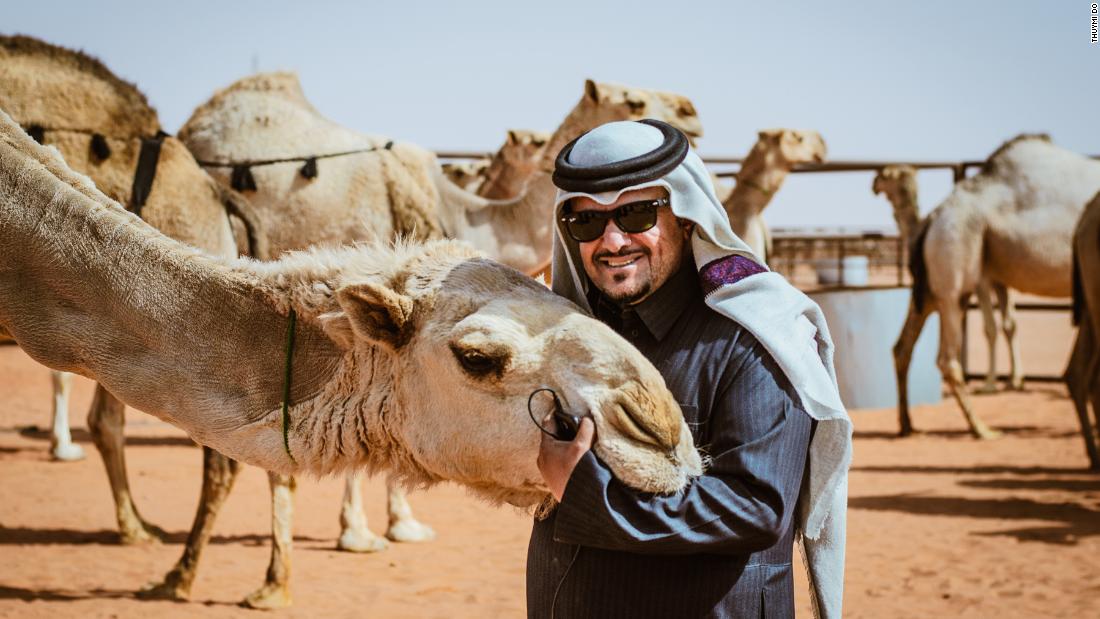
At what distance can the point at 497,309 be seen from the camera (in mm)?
2277

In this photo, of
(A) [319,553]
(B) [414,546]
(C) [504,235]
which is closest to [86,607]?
(A) [319,553]

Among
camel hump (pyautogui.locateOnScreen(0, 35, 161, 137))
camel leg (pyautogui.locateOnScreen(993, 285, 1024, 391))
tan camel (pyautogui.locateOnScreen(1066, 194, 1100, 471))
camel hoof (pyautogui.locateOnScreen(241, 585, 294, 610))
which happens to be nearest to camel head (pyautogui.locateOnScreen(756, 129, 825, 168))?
tan camel (pyautogui.locateOnScreen(1066, 194, 1100, 471))

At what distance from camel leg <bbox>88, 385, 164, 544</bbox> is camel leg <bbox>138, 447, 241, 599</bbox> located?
45.0 inches

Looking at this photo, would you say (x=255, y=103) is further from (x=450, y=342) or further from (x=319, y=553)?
(x=450, y=342)

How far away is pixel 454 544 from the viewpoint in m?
6.85

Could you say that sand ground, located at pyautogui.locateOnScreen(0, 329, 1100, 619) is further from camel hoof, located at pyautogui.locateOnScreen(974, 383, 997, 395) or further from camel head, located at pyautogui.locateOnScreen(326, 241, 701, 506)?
camel hoof, located at pyautogui.locateOnScreen(974, 383, 997, 395)

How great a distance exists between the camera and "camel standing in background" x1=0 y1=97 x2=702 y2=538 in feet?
7.36

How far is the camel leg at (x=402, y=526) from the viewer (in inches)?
271

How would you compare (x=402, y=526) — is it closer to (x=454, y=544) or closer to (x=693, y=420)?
(x=454, y=544)

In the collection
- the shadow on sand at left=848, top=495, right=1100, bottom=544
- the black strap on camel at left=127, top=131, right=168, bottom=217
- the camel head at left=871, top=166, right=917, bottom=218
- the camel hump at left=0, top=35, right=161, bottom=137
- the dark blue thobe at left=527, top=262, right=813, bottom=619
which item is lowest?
the shadow on sand at left=848, top=495, right=1100, bottom=544

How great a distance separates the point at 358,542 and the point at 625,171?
15.6 ft

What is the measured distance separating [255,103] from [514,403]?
612cm

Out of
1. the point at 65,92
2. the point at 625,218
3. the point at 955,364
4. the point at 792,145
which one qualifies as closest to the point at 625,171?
the point at 625,218

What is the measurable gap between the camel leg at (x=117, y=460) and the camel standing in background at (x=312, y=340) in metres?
4.19
